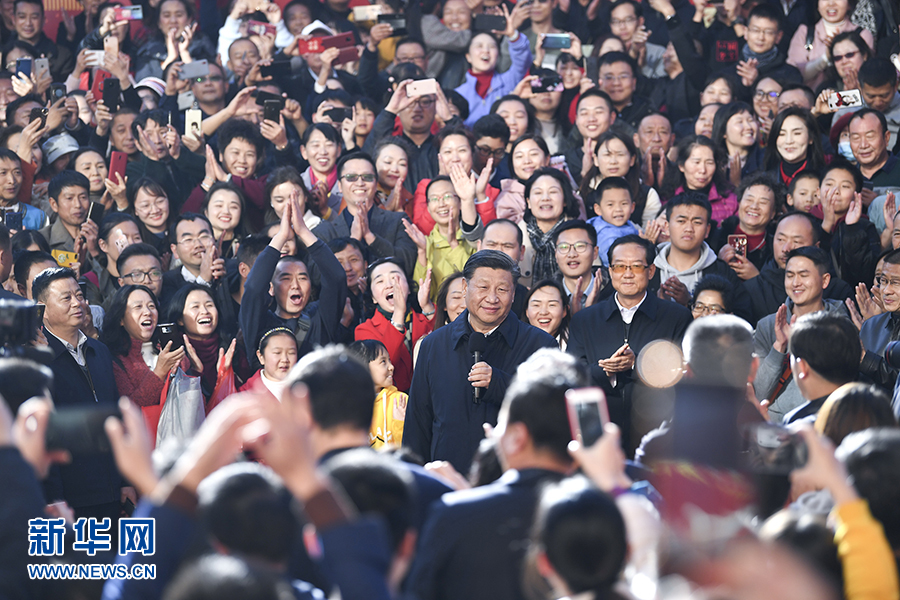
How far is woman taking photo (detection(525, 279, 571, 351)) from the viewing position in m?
5.29

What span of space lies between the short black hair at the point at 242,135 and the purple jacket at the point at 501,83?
5.14 ft

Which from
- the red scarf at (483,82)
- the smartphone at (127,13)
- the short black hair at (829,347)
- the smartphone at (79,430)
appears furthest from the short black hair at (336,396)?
the smartphone at (127,13)

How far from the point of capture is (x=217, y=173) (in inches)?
273

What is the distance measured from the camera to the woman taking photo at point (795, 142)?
638 centimetres

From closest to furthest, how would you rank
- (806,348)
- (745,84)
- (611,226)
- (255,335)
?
(806,348)
(255,335)
(611,226)
(745,84)

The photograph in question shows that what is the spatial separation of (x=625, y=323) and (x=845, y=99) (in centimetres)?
283

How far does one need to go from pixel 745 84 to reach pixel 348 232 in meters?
3.21

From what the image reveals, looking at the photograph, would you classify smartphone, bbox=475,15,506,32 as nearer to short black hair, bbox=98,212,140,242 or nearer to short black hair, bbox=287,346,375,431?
short black hair, bbox=98,212,140,242

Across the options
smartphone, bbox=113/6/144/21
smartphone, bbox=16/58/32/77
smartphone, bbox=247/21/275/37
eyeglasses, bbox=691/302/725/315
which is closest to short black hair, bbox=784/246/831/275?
eyeglasses, bbox=691/302/725/315

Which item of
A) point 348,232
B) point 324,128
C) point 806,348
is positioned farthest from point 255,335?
point 806,348

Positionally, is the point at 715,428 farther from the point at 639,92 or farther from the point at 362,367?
the point at 639,92

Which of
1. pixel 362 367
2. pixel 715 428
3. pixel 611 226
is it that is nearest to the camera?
pixel 362 367

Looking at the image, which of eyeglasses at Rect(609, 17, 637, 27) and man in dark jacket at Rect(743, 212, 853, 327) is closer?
man in dark jacket at Rect(743, 212, 853, 327)

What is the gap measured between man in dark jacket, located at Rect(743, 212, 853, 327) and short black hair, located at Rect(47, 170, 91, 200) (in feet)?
13.2
